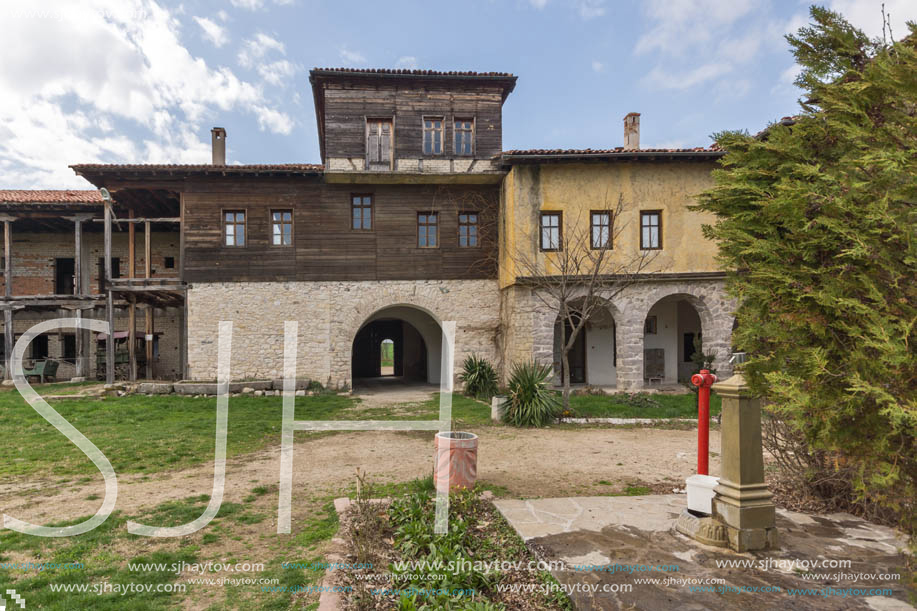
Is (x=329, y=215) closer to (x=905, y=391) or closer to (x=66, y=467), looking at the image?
(x=66, y=467)

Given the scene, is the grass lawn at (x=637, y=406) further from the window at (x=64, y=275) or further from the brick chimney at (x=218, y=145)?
the window at (x=64, y=275)

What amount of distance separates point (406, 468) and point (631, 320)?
9.84 meters

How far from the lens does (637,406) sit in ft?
40.7

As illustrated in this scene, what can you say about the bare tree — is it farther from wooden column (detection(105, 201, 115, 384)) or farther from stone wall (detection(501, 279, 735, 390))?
wooden column (detection(105, 201, 115, 384))

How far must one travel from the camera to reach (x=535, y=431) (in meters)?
9.97

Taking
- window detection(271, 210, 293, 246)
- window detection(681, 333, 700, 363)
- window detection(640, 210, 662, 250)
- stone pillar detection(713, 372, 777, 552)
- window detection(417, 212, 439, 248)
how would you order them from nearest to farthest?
stone pillar detection(713, 372, 777, 552) < window detection(640, 210, 662, 250) < window detection(271, 210, 293, 246) < window detection(417, 212, 439, 248) < window detection(681, 333, 700, 363)

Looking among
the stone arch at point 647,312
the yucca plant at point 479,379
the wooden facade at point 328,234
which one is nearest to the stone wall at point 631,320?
the stone arch at point 647,312

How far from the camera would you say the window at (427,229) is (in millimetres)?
16203

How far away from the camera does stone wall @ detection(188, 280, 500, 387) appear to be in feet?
50.6

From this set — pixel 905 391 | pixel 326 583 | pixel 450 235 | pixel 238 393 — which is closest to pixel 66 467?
pixel 326 583

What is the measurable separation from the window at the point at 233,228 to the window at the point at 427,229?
5.81 meters

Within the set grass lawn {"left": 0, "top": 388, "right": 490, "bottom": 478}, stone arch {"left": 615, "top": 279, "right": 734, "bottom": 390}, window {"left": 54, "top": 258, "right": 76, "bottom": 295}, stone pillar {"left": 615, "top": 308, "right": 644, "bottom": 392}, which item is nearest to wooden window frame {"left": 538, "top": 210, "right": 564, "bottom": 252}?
stone arch {"left": 615, "top": 279, "right": 734, "bottom": 390}

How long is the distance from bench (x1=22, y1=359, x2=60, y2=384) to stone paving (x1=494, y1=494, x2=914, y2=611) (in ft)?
63.7

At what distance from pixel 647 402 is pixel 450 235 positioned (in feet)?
26.3
